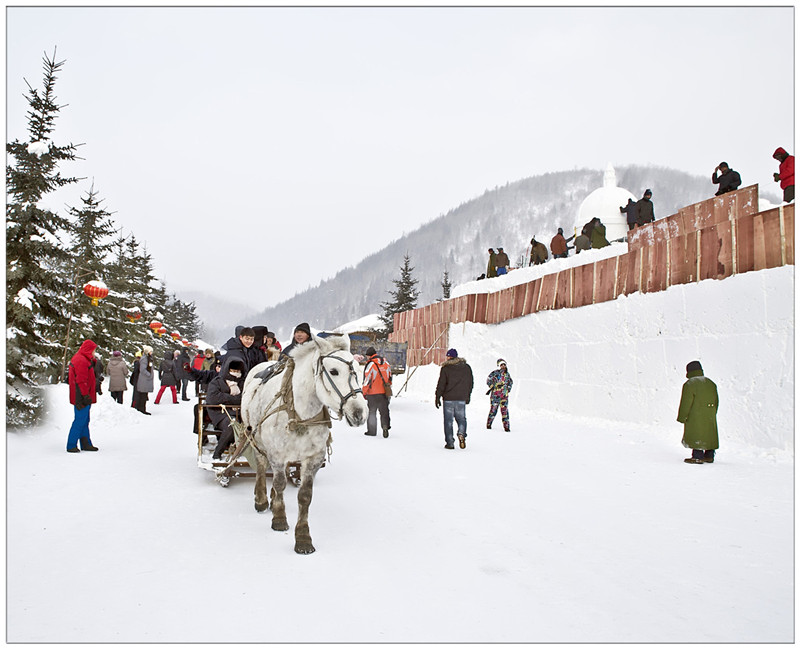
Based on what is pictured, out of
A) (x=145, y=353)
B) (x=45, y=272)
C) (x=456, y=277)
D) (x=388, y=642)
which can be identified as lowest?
(x=388, y=642)

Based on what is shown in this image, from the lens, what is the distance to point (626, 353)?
1534 centimetres

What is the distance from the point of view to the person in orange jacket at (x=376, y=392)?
12.6m

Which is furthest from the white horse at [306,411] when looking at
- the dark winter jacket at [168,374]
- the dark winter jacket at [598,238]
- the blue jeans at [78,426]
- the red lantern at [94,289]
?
the dark winter jacket at [598,238]

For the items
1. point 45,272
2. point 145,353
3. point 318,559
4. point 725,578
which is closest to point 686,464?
point 725,578

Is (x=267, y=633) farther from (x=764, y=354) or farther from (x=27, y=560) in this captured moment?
(x=764, y=354)

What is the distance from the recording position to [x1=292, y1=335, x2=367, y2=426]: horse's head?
471cm

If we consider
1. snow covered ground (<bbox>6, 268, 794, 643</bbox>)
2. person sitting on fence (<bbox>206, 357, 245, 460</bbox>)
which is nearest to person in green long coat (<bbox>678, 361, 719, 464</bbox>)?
snow covered ground (<bbox>6, 268, 794, 643</bbox>)

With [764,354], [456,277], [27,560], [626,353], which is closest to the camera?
[27,560]

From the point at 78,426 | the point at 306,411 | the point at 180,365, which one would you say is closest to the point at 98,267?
the point at 180,365

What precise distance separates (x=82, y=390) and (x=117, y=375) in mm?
7532

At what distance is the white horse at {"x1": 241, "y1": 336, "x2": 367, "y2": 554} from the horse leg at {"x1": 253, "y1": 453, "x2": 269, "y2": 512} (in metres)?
0.45

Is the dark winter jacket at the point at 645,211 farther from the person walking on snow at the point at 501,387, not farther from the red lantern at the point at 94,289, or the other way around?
the red lantern at the point at 94,289

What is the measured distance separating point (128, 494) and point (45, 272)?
672cm

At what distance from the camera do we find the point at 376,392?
41.7ft
